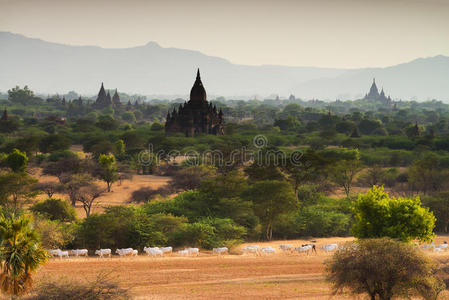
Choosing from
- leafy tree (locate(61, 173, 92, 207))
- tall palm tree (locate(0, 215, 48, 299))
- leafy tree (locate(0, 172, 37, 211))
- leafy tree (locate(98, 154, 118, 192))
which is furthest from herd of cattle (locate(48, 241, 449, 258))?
leafy tree (locate(98, 154, 118, 192))

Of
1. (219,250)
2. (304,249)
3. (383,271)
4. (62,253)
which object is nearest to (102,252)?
(62,253)

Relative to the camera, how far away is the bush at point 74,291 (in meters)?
17.4

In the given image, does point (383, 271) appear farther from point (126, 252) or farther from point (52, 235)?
point (52, 235)

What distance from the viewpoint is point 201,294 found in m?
22.9

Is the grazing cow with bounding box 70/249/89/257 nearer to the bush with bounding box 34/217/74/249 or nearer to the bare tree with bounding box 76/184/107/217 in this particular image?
the bush with bounding box 34/217/74/249

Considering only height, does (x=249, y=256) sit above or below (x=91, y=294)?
below

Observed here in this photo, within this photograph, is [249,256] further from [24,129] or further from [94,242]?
[24,129]

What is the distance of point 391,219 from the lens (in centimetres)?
2914

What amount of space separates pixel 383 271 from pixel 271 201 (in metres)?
19.7

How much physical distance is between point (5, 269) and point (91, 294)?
3.29m

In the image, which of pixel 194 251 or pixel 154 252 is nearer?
pixel 154 252

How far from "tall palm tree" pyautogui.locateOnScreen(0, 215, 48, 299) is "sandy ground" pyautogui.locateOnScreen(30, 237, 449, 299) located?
11.7 ft

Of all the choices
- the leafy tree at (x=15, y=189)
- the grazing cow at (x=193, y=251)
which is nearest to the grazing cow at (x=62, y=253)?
the grazing cow at (x=193, y=251)

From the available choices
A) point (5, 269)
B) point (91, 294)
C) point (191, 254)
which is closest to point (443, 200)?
point (191, 254)
